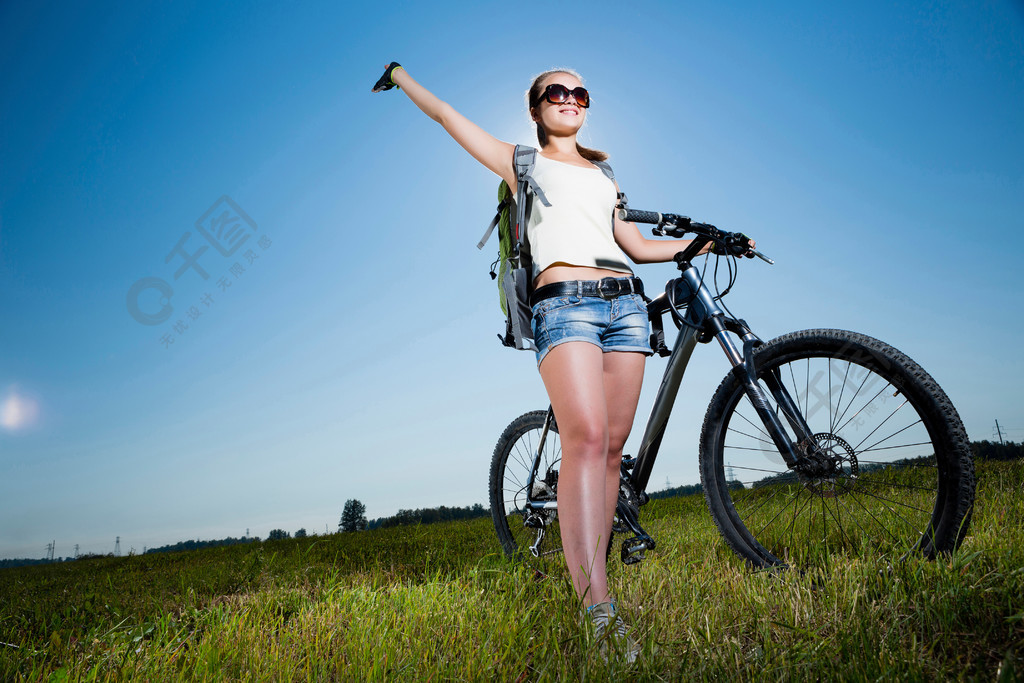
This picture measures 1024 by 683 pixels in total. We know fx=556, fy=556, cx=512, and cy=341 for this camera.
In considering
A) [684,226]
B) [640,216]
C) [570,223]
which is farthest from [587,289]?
[684,226]

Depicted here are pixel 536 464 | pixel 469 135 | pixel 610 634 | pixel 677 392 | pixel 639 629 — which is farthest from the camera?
pixel 536 464

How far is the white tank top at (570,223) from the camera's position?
2531 millimetres

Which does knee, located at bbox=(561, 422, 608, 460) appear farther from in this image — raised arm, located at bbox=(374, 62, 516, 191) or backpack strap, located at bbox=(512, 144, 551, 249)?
raised arm, located at bbox=(374, 62, 516, 191)

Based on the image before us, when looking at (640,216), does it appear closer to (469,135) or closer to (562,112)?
(562,112)

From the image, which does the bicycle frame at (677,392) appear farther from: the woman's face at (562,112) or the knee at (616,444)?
the woman's face at (562,112)

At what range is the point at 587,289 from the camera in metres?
2.44

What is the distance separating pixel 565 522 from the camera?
2336mm

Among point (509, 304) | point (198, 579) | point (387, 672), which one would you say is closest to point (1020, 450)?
point (509, 304)

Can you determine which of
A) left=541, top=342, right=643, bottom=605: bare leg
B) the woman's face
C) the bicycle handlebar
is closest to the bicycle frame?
the bicycle handlebar

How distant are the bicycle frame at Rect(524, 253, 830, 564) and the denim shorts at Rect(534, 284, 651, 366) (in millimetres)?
407

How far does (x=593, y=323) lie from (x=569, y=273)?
0.26 meters

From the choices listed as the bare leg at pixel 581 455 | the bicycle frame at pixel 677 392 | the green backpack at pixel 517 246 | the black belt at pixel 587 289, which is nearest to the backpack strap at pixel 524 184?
the green backpack at pixel 517 246

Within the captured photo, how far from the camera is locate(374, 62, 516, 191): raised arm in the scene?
2.68 meters

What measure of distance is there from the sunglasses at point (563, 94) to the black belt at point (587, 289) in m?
1.07
